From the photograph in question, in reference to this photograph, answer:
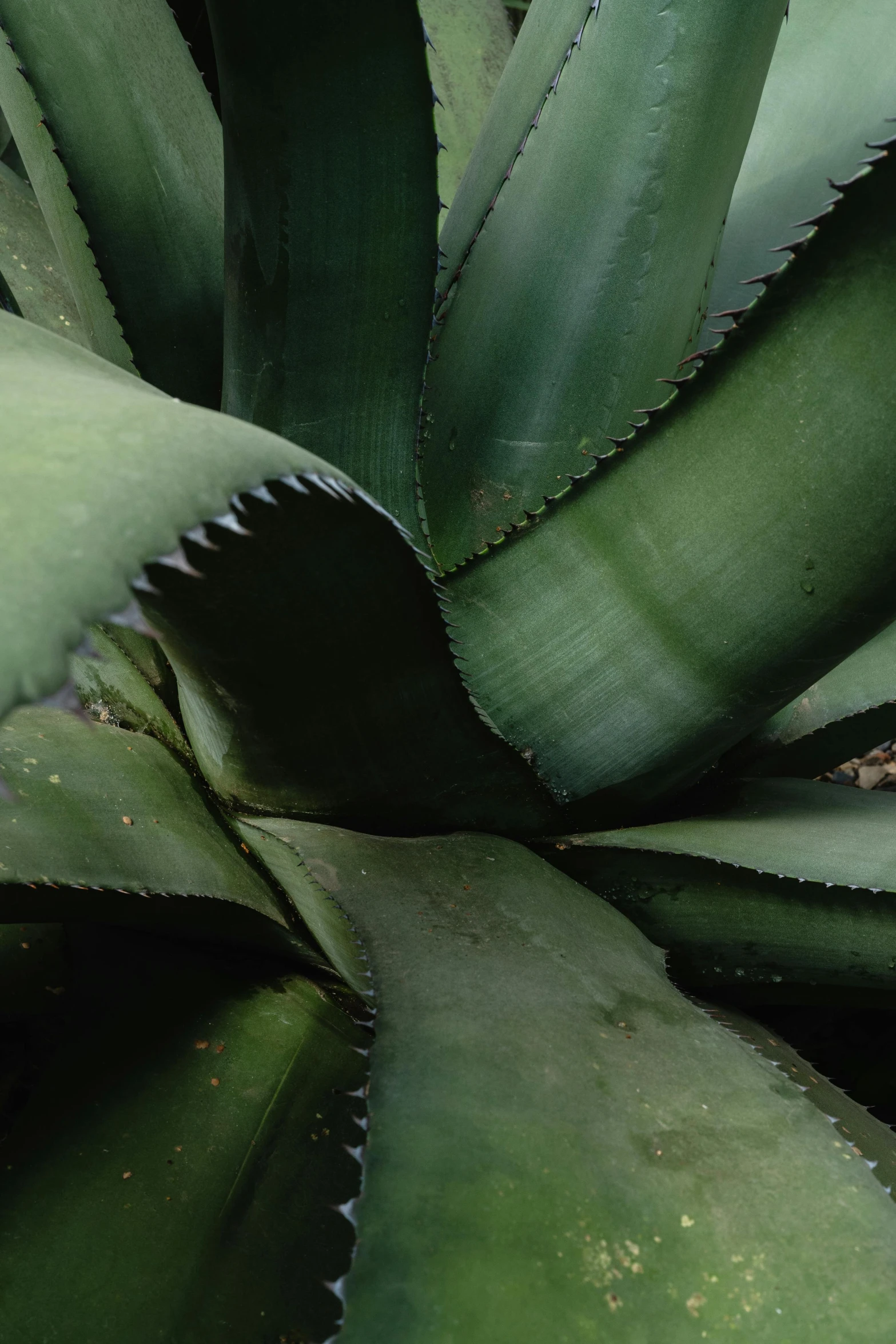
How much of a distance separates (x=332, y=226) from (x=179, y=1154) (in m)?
0.71

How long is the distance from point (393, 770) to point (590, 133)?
602 millimetres

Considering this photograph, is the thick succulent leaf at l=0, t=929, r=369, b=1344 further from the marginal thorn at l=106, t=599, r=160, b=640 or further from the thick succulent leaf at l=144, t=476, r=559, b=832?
the marginal thorn at l=106, t=599, r=160, b=640

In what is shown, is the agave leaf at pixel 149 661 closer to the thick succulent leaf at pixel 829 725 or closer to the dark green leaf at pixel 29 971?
the dark green leaf at pixel 29 971

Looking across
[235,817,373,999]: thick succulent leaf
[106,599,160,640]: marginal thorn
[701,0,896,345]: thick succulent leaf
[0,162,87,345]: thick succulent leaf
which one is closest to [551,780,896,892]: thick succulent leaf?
[235,817,373,999]: thick succulent leaf

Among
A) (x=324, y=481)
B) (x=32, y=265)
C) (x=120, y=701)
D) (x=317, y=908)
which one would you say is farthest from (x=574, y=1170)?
(x=32, y=265)

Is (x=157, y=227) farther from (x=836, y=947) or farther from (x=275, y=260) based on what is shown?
(x=836, y=947)

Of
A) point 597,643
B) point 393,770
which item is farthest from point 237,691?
point 597,643

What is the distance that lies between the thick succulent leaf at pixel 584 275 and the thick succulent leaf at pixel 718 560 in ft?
0.39

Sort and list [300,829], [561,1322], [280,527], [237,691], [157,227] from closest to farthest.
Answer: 1. [561,1322]
2. [280,527]
3. [237,691]
4. [300,829]
5. [157,227]

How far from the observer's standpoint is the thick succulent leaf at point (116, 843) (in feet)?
2.36

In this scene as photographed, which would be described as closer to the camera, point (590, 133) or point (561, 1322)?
point (561, 1322)

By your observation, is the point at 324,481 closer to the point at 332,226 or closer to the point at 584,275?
the point at 332,226

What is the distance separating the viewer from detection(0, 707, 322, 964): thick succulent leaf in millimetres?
721

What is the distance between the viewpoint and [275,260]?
0.82 m
